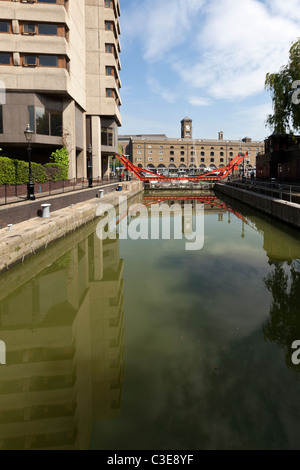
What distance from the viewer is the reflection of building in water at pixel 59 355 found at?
14.2ft

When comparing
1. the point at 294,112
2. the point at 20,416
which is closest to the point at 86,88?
the point at 294,112

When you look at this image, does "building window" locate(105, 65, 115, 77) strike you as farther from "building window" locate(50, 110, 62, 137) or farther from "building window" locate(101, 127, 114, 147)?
"building window" locate(50, 110, 62, 137)

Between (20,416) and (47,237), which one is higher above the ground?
(47,237)

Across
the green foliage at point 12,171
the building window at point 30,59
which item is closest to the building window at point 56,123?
the building window at point 30,59

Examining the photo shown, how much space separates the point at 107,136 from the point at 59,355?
45.6 metres

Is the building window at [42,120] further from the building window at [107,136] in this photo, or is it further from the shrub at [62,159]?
the building window at [107,136]

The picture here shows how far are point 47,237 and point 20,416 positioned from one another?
10.3 meters

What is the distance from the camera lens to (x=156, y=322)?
7293mm

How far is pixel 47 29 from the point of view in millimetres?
31766

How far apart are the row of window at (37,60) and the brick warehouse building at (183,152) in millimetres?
94791

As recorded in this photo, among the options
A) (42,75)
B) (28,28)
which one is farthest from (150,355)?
(28,28)

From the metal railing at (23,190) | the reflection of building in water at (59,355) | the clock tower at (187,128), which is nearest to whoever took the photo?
the reflection of building in water at (59,355)

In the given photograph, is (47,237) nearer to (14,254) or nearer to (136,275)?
(14,254)

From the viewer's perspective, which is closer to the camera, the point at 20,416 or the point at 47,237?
the point at 20,416
